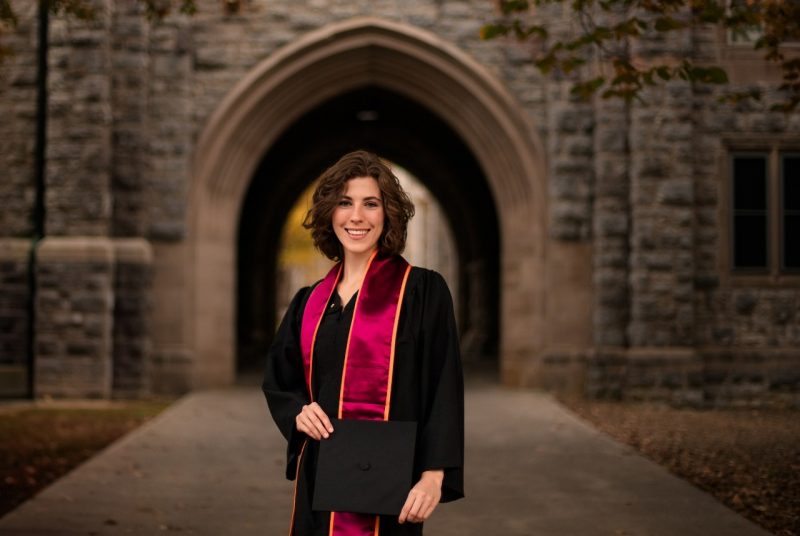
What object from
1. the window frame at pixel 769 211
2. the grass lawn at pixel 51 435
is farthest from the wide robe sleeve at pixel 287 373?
the window frame at pixel 769 211

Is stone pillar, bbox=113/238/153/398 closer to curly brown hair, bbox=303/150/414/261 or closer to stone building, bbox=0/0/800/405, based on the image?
stone building, bbox=0/0/800/405

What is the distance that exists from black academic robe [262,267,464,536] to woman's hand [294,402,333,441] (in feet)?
0.16

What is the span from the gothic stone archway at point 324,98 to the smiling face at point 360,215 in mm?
8975

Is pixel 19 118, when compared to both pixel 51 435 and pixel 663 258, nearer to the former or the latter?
pixel 51 435

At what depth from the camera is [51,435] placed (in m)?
8.40

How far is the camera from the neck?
2746mm

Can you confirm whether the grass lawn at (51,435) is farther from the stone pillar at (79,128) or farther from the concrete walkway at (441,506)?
the stone pillar at (79,128)

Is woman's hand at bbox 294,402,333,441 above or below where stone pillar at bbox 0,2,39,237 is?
below

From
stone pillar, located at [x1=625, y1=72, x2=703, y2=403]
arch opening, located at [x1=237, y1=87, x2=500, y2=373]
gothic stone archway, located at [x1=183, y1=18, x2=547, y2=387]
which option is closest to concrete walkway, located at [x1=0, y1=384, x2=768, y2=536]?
stone pillar, located at [x1=625, y1=72, x2=703, y2=403]

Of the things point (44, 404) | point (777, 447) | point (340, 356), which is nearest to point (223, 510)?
point (340, 356)

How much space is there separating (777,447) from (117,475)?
16.6ft

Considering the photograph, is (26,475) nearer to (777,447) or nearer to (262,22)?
(777,447)

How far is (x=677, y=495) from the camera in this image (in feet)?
19.2

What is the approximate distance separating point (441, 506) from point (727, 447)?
3.30 m
